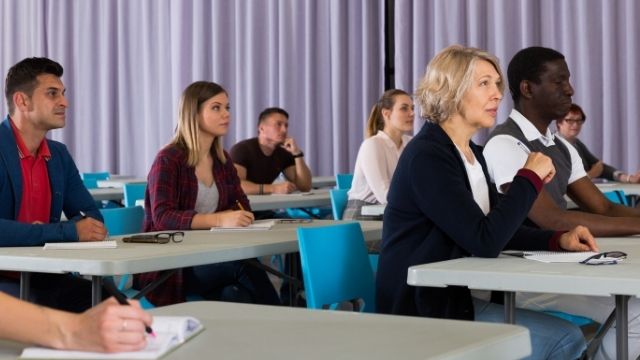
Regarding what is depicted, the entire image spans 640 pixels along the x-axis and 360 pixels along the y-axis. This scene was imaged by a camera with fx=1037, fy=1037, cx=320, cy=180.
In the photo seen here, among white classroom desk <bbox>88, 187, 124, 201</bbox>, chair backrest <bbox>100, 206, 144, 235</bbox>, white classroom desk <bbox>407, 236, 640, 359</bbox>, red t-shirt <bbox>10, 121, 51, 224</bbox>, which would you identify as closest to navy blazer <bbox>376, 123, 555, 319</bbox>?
white classroom desk <bbox>407, 236, 640, 359</bbox>

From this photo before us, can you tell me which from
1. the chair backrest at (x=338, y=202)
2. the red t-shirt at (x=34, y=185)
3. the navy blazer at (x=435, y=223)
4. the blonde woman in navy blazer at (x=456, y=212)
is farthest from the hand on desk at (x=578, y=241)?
the chair backrest at (x=338, y=202)

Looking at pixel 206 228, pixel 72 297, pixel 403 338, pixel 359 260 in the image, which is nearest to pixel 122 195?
pixel 206 228

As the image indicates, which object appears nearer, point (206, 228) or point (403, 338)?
point (403, 338)

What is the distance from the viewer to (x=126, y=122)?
9.34 meters

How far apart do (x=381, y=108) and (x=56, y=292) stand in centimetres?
343

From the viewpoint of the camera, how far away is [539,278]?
7.29 feet

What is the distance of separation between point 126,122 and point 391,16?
2.74m

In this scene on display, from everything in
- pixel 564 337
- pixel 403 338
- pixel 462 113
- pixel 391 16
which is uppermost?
pixel 391 16

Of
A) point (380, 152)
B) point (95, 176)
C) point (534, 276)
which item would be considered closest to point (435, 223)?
point (534, 276)

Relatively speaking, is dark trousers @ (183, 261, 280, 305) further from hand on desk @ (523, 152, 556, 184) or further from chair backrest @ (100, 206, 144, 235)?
hand on desk @ (523, 152, 556, 184)

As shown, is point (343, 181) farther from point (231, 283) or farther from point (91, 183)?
point (231, 283)

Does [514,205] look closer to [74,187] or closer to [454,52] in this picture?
[454,52]

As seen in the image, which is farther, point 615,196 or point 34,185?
point 615,196

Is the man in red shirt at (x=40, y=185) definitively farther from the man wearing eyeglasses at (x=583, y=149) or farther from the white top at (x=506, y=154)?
the man wearing eyeglasses at (x=583, y=149)
